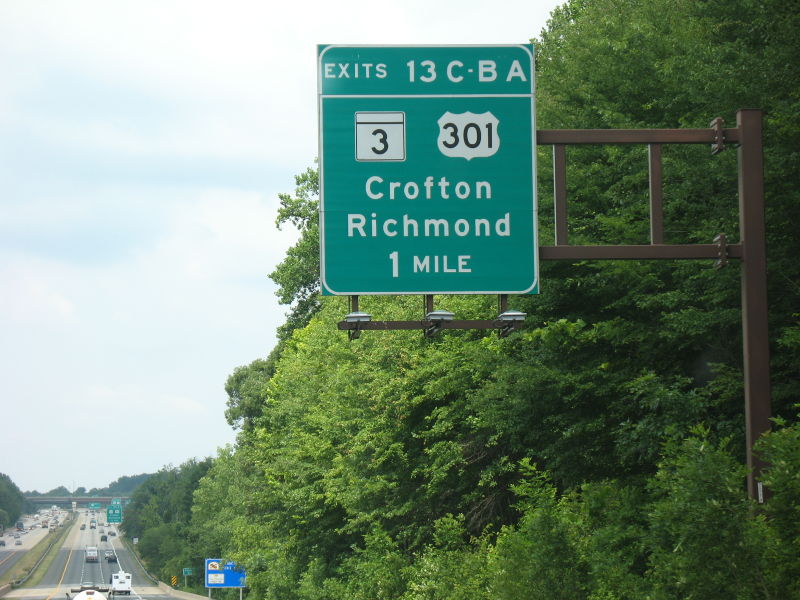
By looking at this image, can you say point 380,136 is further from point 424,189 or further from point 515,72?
point 515,72

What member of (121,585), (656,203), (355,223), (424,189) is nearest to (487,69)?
(424,189)

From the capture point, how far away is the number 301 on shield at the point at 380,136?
13688mm

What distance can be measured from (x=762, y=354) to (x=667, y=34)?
1371cm

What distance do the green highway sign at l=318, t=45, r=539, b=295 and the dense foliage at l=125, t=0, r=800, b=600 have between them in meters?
3.03

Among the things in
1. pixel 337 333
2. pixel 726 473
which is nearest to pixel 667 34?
pixel 726 473

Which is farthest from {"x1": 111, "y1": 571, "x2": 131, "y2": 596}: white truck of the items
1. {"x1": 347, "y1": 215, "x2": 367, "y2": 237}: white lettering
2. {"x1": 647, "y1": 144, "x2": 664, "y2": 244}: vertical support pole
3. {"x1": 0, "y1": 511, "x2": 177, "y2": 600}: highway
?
{"x1": 647, "y1": 144, "x2": 664, "y2": 244}: vertical support pole

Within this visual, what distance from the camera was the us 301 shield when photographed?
45.1 ft

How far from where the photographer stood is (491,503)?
30.1 m

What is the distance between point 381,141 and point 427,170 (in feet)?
1.96

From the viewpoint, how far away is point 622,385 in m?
20.2

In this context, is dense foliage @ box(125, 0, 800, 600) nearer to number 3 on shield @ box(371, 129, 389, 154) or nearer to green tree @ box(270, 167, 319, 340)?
number 3 on shield @ box(371, 129, 389, 154)

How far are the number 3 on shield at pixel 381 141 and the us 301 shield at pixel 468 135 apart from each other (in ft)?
1.91

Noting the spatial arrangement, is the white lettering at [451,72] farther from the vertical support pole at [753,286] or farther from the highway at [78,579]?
the highway at [78,579]

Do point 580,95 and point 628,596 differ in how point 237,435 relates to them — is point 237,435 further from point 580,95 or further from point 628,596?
point 628,596
